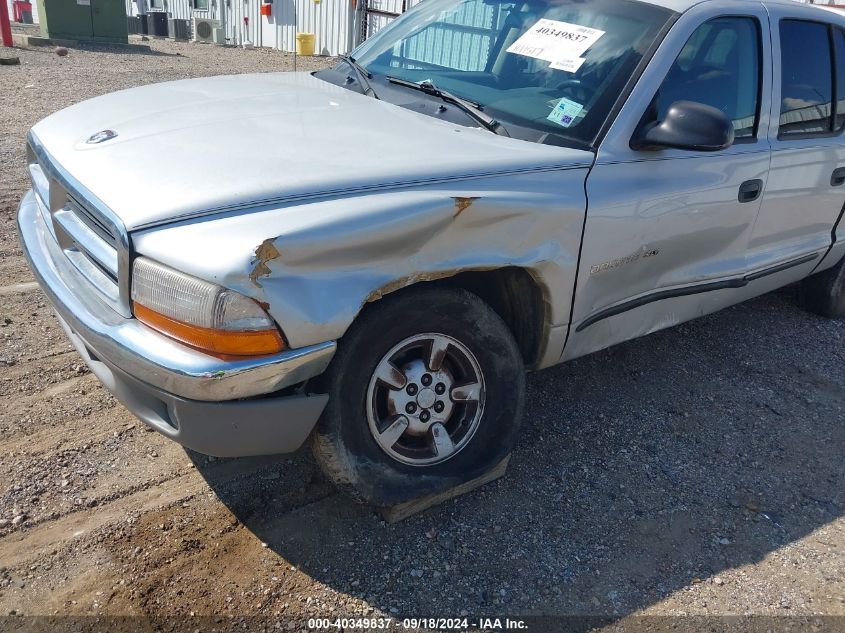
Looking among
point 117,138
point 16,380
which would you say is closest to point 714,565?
point 117,138

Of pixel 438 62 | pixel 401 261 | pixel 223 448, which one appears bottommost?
pixel 223 448

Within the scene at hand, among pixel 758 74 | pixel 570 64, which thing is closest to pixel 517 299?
pixel 570 64

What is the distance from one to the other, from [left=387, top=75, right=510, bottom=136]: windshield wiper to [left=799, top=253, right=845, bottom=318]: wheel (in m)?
2.92

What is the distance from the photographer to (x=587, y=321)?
298cm

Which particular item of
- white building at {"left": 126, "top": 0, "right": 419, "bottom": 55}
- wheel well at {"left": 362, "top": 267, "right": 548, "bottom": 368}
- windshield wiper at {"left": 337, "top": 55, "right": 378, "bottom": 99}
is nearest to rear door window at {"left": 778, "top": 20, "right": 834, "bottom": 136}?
wheel well at {"left": 362, "top": 267, "right": 548, "bottom": 368}

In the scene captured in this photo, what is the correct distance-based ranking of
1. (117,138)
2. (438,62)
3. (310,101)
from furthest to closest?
(438,62) < (310,101) < (117,138)

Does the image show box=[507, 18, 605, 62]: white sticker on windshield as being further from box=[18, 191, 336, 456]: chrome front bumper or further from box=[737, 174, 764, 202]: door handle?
box=[18, 191, 336, 456]: chrome front bumper

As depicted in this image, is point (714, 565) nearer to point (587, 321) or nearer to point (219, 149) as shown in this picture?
point (587, 321)

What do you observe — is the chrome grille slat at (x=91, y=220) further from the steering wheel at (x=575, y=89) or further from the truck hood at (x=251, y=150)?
the steering wheel at (x=575, y=89)

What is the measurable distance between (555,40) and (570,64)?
0.17 meters

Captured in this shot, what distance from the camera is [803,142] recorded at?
370cm

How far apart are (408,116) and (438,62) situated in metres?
0.62

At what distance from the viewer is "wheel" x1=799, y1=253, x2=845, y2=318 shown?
15.6 ft

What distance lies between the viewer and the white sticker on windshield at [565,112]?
2.94 m
